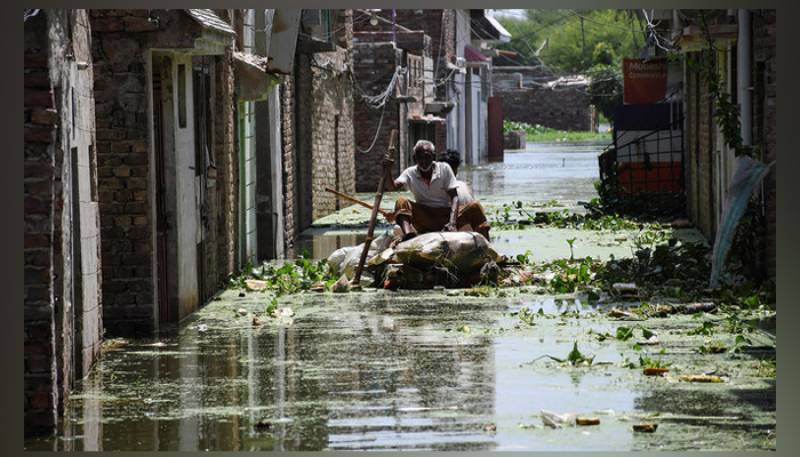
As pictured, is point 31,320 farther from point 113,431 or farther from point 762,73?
point 762,73

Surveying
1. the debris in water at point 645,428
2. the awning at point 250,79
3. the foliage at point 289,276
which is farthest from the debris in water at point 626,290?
the debris in water at point 645,428

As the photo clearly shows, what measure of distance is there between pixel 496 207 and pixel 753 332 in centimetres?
1680

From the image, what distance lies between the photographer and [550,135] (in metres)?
85.2

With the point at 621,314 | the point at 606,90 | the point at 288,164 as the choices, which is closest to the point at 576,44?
the point at 606,90

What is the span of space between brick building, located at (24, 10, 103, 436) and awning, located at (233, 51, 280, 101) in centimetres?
652

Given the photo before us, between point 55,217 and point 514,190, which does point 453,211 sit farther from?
point 514,190

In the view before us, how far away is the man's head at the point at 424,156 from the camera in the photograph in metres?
17.5

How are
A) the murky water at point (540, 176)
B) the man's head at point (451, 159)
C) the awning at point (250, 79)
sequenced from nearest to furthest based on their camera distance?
1. the awning at point (250, 79)
2. the man's head at point (451, 159)
3. the murky water at point (540, 176)

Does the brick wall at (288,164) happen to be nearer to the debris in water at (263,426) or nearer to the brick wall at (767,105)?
the brick wall at (767,105)

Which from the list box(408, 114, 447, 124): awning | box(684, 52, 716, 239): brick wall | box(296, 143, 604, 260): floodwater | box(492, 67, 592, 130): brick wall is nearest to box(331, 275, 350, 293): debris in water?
box(296, 143, 604, 260): floodwater

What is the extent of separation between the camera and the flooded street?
30.2 ft

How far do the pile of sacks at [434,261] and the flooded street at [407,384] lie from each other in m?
0.48

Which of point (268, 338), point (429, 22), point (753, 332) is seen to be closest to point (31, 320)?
point (268, 338)

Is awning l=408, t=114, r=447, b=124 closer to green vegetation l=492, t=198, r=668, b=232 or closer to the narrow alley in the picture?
green vegetation l=492, t=198, r=668, b=232
